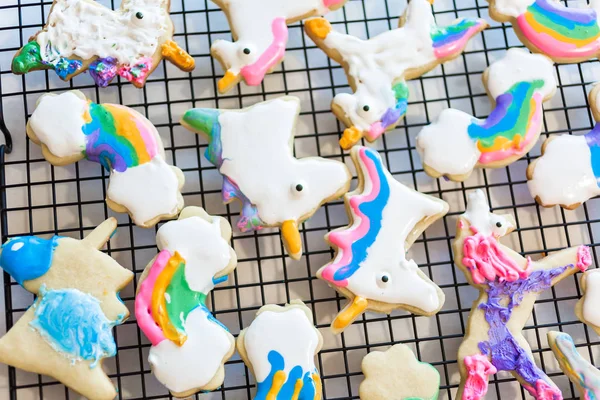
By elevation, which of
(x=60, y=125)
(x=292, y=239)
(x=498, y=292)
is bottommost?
(x=498, y=292)

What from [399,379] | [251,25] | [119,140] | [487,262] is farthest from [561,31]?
[119,140]

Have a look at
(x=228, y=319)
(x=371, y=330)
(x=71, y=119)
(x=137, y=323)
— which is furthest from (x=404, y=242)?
(x=71, y=119)

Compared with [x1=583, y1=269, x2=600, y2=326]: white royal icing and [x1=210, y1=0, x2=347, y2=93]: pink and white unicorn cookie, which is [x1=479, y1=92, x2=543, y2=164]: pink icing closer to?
[x1=583, y1=269, x2=600, y2=326]: white royal icing

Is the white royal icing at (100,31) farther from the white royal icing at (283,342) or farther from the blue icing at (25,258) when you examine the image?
the white royal icing at (283,342)

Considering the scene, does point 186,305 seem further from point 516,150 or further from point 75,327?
point 516,150

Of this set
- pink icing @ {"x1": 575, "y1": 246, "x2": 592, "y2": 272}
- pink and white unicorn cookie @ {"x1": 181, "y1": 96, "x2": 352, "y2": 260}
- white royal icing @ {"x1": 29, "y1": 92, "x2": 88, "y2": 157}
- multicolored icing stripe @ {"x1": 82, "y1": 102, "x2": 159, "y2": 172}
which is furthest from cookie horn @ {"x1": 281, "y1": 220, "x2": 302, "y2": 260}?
pink icing @ {"x1": 575, "y1": 246, "x2": 592, "y2": 272}
